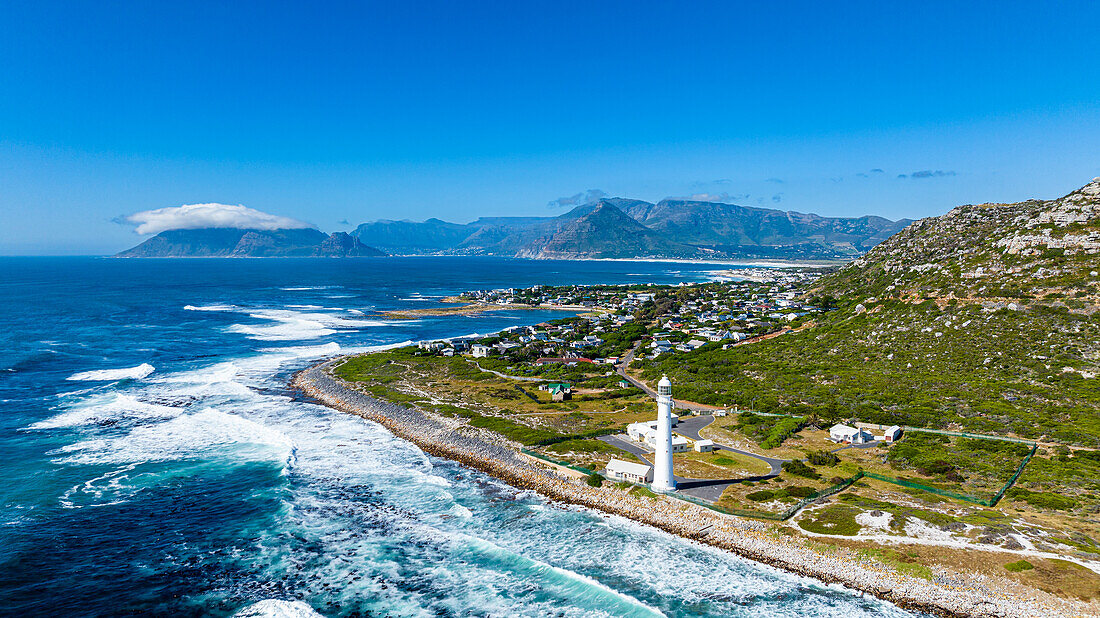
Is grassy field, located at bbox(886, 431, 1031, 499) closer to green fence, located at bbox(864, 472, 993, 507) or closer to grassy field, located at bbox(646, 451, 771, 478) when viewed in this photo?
green fence, located at bbox(864, 472, 993, 507)

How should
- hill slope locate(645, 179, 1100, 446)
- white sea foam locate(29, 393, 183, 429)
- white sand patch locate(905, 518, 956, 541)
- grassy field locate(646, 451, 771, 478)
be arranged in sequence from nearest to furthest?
1. white sand patch locate(905, 518, 956, 541)
2. grassy field locate(646, 451, 771, 478)
3. hill slope locate(645, 179, 1100, 446)
4. white sea foam locate(29, 393, 183, 429)

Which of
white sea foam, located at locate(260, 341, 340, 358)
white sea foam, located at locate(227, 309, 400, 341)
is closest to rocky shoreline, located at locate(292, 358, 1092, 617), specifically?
white sea foam, located at locate(260, 341, 340, 358)

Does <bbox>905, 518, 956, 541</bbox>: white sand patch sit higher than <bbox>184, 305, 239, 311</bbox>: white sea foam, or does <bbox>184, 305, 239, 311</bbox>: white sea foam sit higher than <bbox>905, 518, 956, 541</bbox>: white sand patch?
<bbox>184, 305, 239, 311</bbox>: white sea foam

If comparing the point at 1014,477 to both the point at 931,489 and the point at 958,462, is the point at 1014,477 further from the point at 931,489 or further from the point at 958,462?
the point at 931,489

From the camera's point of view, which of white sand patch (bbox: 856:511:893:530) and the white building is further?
the white building

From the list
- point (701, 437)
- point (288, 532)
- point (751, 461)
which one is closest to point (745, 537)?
point (751, 461)

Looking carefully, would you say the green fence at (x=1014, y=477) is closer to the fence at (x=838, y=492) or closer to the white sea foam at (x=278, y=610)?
the fence at (x=838, y=492)

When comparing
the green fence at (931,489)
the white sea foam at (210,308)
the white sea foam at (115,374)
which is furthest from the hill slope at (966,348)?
the white sea foam at (210,308)
